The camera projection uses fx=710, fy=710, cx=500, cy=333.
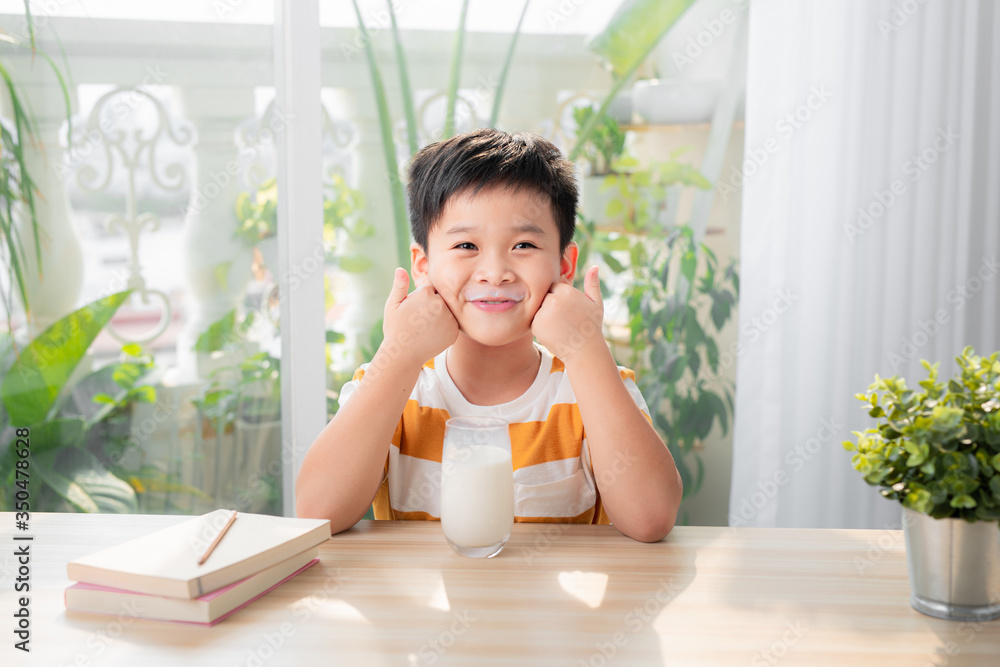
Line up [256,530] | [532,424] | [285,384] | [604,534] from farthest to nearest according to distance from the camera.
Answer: [285,384]
[532,424]
[604,534]
[256,530]

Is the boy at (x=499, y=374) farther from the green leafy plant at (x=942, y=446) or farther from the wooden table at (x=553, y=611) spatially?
the green leafy plant at (x=942, y=446)

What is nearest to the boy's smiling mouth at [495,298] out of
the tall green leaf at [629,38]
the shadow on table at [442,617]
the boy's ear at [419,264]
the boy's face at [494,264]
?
the boy's face at [494,264]

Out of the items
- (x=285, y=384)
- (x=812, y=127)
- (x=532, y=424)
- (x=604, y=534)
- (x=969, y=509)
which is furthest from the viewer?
(x=285, y=384)

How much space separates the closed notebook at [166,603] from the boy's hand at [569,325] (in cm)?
48

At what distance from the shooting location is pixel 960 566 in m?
0.67

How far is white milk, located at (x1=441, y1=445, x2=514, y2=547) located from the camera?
2.66ft

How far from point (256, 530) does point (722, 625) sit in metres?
0.50

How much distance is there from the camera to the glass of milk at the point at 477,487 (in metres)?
0.81

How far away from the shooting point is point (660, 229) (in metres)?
2.11

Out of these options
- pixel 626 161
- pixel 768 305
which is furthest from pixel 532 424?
pixel 626 161

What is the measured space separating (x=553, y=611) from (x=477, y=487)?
0.17 metres

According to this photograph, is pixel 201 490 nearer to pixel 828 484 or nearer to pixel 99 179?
pixel 99 179

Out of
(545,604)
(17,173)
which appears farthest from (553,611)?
(17,173)

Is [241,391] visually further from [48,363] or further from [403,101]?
[403,101]
